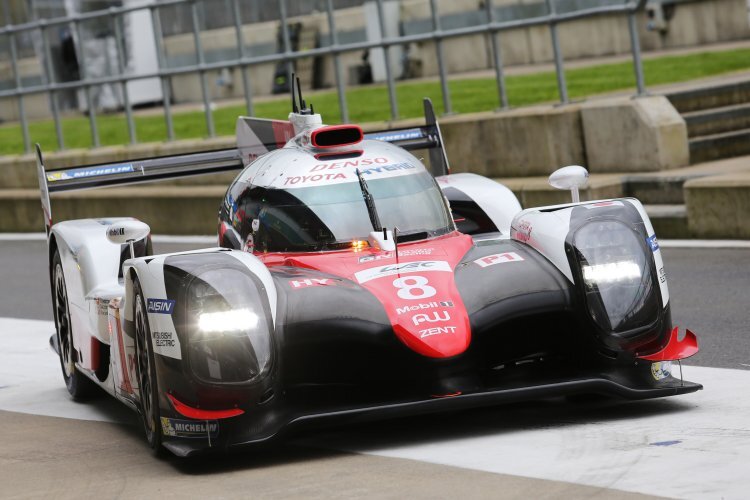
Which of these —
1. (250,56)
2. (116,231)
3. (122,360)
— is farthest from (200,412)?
(250,56)

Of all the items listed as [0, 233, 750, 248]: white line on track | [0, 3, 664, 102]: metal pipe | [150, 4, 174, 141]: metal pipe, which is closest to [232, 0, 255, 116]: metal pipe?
[0, 3, 664, 102]: metal pipe

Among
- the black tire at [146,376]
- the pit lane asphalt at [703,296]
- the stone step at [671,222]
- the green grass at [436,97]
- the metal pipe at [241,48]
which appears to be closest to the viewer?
the black tire at [146,376]

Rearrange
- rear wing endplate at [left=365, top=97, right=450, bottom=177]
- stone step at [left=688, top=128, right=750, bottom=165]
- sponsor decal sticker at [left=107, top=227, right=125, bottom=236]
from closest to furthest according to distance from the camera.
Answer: sponsor decal sticker at [left=107, top=227, right=125, bottom=236]
rear wing endplate at [left=365, top=97, right=450, bottom=177]
stone step at [left=688, top=128, right=750, bottom=165]

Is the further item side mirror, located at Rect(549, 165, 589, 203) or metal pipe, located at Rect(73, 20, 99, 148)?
metal pipe, located at Rect(73, 20, 99, 148)

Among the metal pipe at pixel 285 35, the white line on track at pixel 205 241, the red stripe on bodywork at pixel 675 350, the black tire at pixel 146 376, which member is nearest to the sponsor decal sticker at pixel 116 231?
the black tire at pixel 146 376

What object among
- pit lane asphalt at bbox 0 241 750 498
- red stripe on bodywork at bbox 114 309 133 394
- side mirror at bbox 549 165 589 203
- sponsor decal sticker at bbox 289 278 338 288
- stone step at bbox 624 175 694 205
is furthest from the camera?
stone step at bbox 624 175 694 205

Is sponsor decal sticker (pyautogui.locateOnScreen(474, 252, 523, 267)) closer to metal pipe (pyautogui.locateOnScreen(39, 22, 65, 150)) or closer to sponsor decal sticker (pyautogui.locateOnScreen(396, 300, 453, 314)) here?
sponsor decal sticker (pyautogui.locateOnScreen(396, 300, 453, 314))

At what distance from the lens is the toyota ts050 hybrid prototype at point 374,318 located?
7098 mm

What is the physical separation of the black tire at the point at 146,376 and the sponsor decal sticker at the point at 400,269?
101 cm

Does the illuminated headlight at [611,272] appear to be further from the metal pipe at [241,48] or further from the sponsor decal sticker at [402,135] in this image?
the metal pipe at [241,48]

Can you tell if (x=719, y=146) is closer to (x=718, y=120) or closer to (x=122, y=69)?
(x=718, y=120)

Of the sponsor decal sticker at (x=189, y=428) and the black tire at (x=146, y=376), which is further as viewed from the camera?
the black tire at (x=146, y=376)

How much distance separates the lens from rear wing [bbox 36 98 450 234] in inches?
412

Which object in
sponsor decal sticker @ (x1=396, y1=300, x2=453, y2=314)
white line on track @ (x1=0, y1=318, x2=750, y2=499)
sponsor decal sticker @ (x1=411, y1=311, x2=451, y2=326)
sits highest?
sponsor decal sticker @ (x1=396, y1=300, x2=453, y2=314)
